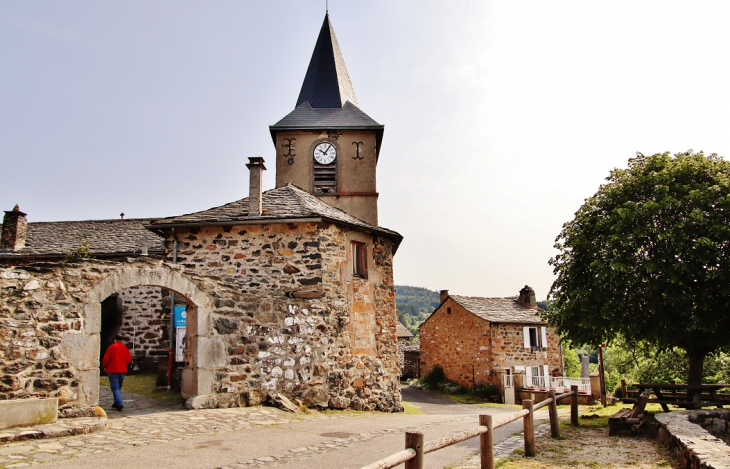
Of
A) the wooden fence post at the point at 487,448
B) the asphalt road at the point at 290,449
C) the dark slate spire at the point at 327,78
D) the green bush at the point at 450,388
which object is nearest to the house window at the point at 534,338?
the green bush at the point at 450,388

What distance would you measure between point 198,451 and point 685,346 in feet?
34.4

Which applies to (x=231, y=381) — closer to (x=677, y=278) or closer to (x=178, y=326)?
(x=178, y=326)

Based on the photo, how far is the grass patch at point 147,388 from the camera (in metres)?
11.1

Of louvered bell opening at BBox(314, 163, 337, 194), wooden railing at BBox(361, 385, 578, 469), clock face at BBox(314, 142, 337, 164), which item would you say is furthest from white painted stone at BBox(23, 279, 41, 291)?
clock face at BBox(314, 142, 337, 164)

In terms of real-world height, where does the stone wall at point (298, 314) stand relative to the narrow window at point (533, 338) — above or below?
above

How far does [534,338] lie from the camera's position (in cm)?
2747

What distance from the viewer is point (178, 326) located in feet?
42.9

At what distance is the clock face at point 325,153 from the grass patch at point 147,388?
12.4 meters

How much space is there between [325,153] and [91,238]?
10.4 meters

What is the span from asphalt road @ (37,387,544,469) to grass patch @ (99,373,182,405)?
10.3 feet

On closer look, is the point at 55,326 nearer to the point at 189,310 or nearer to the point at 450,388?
the point at 189,310

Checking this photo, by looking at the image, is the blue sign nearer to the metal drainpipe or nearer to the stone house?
the metal drainpipe

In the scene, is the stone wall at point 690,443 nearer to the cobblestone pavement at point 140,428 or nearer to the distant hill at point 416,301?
the cobblestone pavement at point 140,428

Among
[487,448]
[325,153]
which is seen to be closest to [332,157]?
[325,153]
